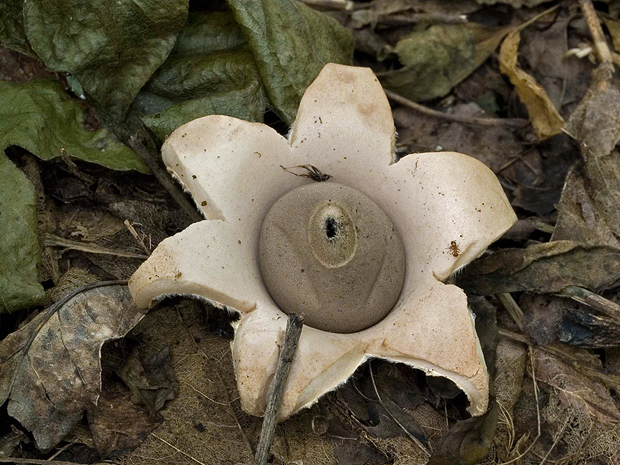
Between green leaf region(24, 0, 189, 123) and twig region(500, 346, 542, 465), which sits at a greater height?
green leaf region(24, 0, 189, 123)

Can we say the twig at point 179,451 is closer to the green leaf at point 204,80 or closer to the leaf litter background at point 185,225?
the leaf litter background at point 185,225

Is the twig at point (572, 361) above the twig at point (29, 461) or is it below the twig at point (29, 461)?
below

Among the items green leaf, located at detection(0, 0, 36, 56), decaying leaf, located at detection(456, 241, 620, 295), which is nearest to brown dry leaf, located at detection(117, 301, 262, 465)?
decaying leaf, located at detection(456, 241, 620, 295)

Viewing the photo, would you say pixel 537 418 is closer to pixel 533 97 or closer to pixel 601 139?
pixel 601 139

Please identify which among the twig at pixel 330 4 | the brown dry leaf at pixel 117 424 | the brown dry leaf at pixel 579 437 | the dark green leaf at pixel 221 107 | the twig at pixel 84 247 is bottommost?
the brown dry leaf at pixel 579 437

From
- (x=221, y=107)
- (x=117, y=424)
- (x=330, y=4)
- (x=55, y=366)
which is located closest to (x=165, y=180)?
(x=221, y=107)

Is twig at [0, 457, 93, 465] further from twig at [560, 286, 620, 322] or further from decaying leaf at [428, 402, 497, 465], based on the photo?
twig at [560, 286, 620, 322]

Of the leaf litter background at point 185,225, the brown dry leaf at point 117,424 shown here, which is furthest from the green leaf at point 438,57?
the brown dry leaf at point 117,424
